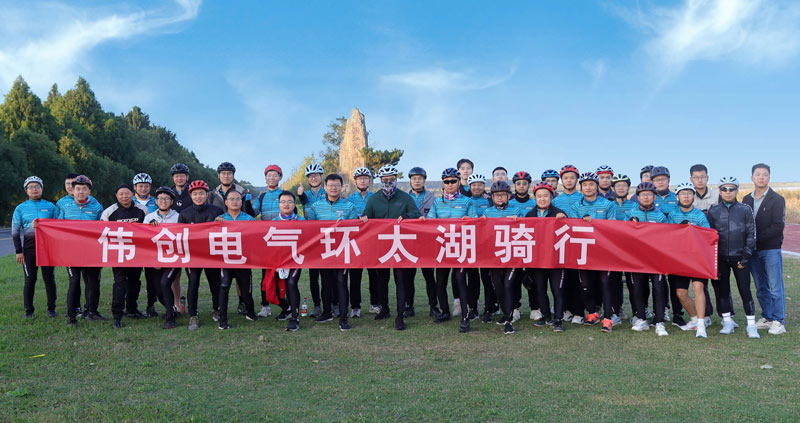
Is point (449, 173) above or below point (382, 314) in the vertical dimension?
above

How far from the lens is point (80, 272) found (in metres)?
7.84

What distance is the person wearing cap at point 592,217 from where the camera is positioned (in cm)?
756

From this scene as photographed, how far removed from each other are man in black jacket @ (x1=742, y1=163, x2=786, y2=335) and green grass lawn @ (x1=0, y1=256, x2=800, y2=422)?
40 centimetres

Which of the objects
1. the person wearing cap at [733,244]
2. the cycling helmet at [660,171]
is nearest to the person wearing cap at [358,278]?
the cycling helmet at [660,171]

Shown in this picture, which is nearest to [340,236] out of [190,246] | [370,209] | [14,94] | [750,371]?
[370,209]

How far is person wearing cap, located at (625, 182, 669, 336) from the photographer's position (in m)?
7.31

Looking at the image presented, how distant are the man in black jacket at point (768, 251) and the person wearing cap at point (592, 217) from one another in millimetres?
1850

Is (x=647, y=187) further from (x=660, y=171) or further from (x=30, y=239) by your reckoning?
(x=30, y=239)

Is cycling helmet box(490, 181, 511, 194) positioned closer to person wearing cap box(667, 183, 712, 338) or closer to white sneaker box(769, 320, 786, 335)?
person wearing cap box(667, 183, 712, 338)

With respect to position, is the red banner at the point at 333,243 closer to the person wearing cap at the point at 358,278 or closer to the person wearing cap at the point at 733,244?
the person wearing cap at the point at 358,278

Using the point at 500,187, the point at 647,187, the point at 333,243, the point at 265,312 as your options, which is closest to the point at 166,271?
the point at 265,312

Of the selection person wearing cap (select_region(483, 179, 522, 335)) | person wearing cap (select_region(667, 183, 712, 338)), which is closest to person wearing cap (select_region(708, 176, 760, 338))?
person wearing cap (select_region(667, 183, 712, 338))

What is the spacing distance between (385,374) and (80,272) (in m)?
5.22

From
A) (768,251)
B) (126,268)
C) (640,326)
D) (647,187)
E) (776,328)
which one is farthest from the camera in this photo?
(126,268)
